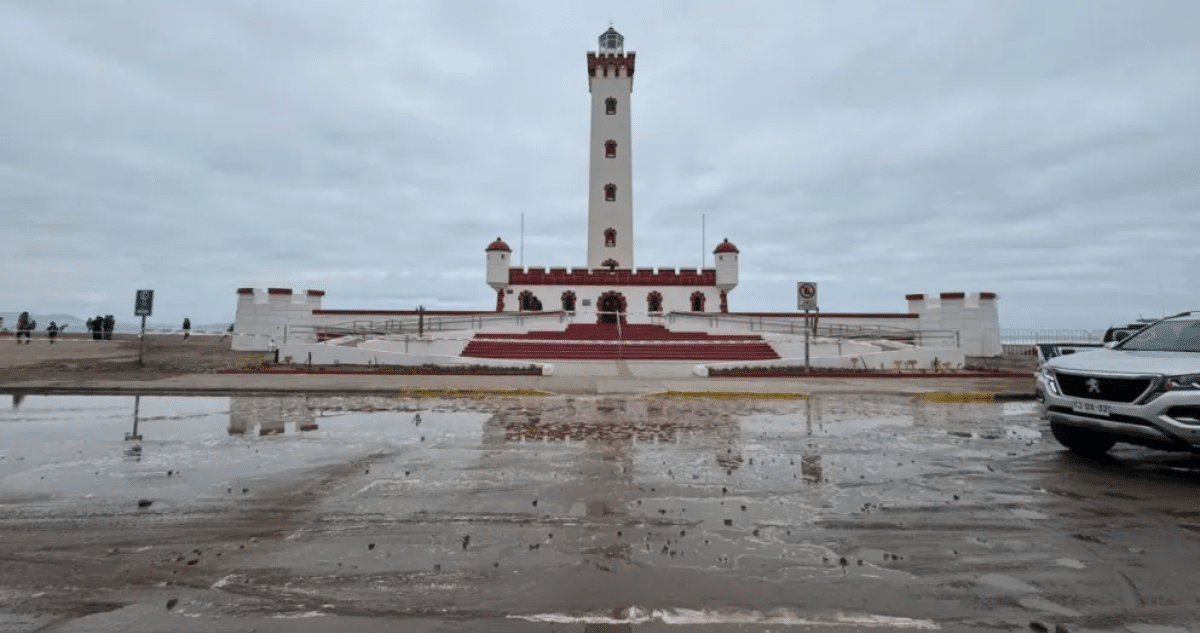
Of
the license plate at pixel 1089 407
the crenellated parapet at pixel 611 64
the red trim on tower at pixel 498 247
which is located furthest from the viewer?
the crenellated parapet at pixel 611 64

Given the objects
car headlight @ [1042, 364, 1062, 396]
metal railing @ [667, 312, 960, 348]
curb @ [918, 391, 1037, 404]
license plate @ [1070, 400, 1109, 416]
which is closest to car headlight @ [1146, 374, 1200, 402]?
license plate @ [1070, 400, 1109, 416]

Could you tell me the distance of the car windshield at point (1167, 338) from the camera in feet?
21.8

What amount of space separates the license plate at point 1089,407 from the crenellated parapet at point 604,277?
31.7 meters

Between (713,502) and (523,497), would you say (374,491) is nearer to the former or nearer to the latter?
(523,497)

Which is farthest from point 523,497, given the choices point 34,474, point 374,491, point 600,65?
point 600,65

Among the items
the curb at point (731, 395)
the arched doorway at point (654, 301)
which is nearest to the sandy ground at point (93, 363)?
the curb at point (731, 395)

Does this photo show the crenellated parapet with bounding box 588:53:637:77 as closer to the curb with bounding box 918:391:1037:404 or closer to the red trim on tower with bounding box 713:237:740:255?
the red trim on tower with bounding box 713:237:740:255

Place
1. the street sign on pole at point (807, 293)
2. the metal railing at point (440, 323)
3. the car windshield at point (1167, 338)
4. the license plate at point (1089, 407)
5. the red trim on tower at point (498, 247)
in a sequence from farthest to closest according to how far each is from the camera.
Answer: the red trim on tower at point (498, 247), the metal railing at point (440, 323), the street sign on pole at point (807, 293), the car windshield at point (1167, 338), the license plate at point (1089, 407)

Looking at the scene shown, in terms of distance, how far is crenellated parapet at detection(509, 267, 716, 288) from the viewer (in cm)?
3784

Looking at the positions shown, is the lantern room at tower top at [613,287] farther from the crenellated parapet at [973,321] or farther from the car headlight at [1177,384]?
the car headlight at [1177,384]

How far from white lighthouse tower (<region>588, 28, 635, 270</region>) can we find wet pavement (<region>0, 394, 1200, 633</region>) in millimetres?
33743

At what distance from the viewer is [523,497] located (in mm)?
5027

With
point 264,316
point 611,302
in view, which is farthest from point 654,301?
Result: point 264,316

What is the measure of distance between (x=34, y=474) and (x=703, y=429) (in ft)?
25.9
